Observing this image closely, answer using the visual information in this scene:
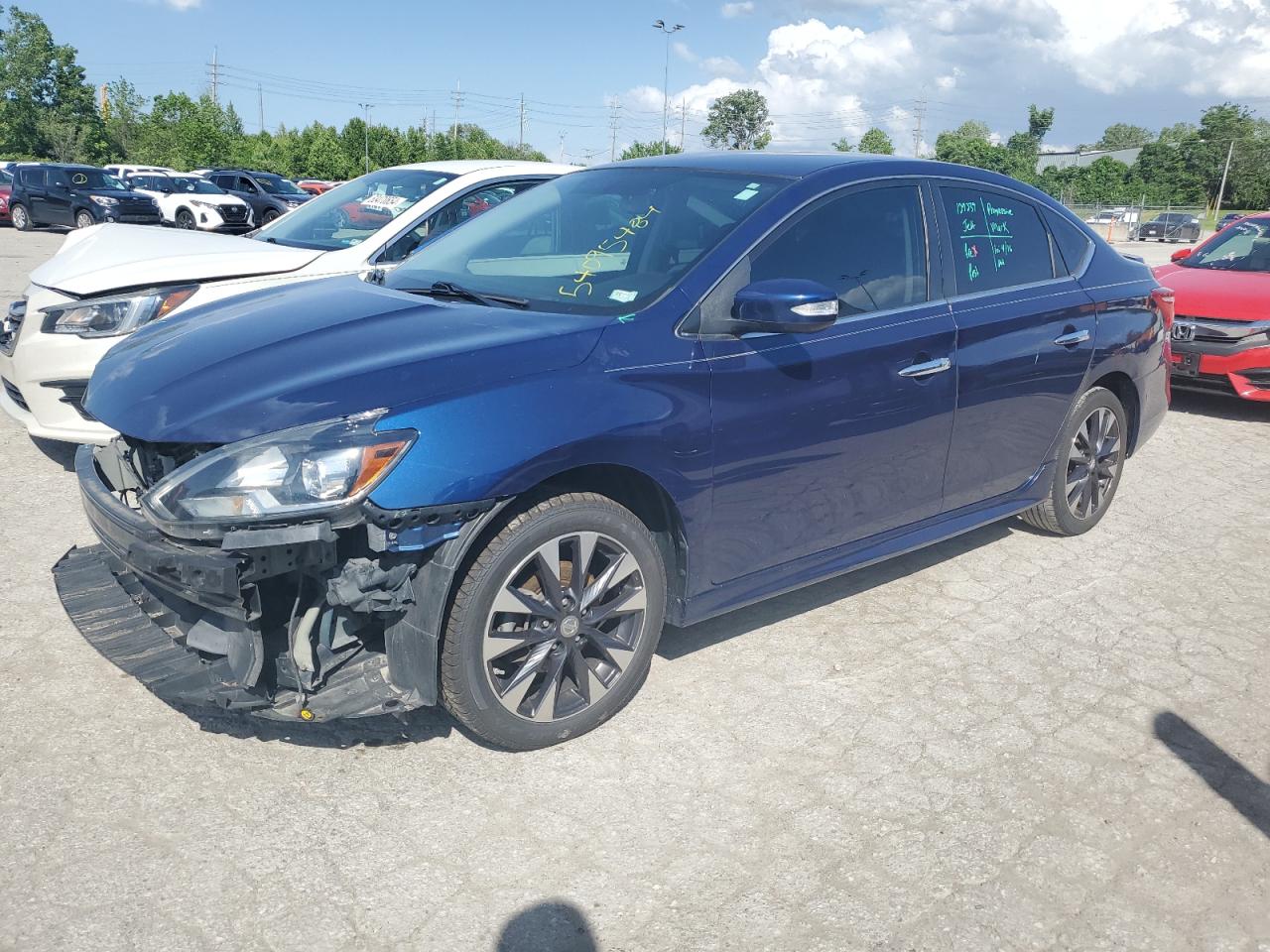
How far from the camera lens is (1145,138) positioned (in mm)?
127250

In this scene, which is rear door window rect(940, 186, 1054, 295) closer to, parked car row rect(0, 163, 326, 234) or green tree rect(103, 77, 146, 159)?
parked car row rect(0, 163, 326, 234)

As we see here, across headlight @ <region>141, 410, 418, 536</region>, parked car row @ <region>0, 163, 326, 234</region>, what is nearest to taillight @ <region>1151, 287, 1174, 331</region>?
headlight @ <region>141, 410, 418, 536</region>

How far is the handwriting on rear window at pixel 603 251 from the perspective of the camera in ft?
11.7

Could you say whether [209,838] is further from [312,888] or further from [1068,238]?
[1068,238]

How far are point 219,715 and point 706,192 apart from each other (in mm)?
2478

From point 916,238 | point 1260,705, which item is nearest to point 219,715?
point 916,238

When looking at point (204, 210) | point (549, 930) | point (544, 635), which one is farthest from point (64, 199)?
point (549, 930)

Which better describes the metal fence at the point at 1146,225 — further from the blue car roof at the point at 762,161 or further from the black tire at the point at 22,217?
the blue car roof at the point at 762,161

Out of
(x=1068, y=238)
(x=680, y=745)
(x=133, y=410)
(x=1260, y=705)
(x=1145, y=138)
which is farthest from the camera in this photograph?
(x=1145, y=138)

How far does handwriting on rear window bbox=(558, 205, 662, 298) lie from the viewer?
140 inches

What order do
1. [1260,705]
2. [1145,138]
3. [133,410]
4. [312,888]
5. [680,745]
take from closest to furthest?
1. [312,888]
2. [133,410]
3. [680,745]
4. [1260,705]
5. [1145,138]

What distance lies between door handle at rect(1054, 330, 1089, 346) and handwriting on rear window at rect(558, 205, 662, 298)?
1982mm

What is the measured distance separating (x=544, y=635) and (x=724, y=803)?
0.72 m

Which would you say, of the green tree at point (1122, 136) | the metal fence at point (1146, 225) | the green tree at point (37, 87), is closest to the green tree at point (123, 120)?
the green tree at point (37, 87)
